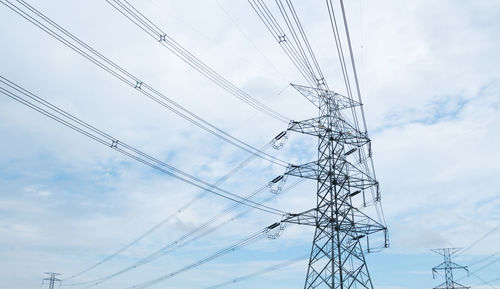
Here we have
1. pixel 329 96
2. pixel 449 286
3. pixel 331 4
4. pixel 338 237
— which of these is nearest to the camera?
pixel 331 4

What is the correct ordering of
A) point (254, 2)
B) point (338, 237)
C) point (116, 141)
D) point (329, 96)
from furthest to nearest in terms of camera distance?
point (329, 96)
point (338, 237)
point (116, 141)
point (254, 2)

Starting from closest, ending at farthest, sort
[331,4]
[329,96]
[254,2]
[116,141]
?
[331,4], [254,2], [116,141], [329,96]

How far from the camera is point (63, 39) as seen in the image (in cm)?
1464

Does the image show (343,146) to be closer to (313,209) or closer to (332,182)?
(332,182)

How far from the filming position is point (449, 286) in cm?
6272

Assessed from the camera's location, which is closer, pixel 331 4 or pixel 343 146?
pixel 331 4

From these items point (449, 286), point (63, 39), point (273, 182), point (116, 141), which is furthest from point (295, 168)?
point (449, 286)

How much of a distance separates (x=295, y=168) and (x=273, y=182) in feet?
8.25

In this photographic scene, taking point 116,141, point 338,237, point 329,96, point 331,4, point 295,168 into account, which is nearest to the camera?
point 331,4

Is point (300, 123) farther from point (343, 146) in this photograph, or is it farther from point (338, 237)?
point (338, 237)

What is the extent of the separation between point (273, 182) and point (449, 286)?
46.4 metres

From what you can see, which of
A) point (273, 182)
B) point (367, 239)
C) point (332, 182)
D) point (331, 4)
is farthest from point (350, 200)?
point (331, 4)

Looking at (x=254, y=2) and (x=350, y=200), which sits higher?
(x=254, y=2)

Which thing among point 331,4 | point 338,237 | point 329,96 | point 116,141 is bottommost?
point 338,237
